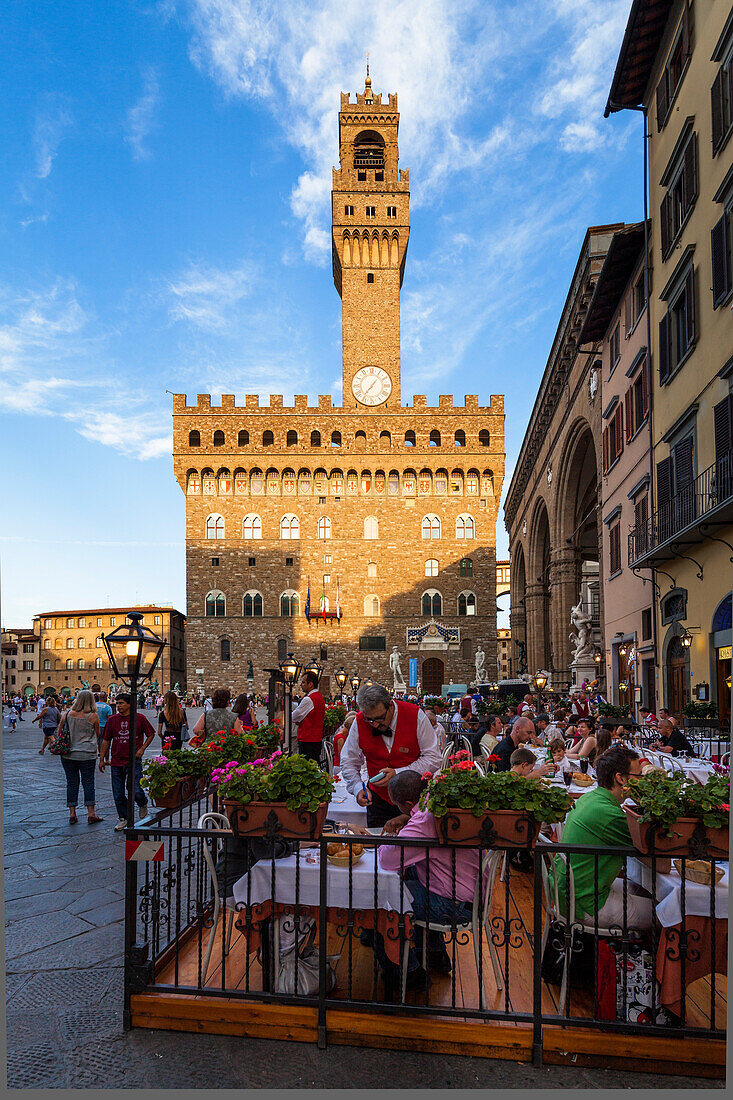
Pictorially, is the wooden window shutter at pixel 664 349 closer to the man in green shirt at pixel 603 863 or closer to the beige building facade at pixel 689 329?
the beige building facade at pixel 689 329

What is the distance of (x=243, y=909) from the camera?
12.6 ft

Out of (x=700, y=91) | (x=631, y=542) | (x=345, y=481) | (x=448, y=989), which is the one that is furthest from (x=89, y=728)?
(x=345, y=481)

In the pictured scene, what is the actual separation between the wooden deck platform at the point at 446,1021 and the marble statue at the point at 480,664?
118 ft

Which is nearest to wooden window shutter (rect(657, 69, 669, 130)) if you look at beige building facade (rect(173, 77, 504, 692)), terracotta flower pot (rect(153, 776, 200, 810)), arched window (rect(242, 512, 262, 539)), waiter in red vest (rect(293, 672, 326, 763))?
waiter in red vest (rect(293, 672, 326, 763))

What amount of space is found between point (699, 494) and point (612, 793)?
9.10m

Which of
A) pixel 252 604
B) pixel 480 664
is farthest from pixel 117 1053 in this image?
pixel 252 604

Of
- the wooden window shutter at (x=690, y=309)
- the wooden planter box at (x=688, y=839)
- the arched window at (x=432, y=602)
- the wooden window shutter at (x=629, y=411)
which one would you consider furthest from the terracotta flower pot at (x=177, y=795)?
the arched window at (x=432, y=602)

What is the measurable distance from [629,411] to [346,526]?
2624 centimetres

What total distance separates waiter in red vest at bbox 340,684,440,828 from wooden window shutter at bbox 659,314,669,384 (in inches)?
455

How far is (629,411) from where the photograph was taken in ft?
56.9

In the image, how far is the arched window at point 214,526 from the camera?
4222 cm

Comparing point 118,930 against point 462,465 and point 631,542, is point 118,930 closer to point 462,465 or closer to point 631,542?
point 631,542

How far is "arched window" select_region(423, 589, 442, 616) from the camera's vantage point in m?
41.6

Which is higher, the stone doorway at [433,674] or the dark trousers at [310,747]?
the dark trousers at [310,747]
